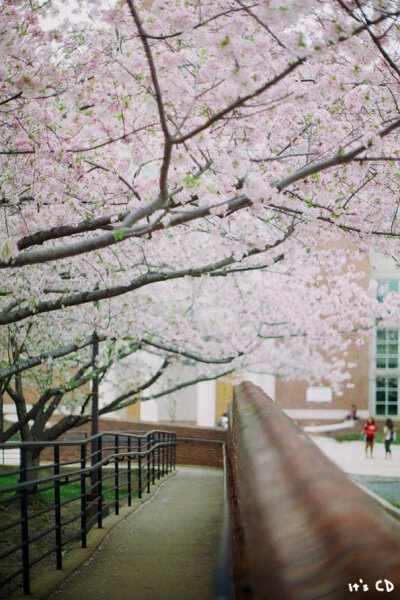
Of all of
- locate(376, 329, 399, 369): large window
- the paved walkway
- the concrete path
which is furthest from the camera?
Answer: locate(376, 329, 399, 369): large window

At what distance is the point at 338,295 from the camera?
20047 mm

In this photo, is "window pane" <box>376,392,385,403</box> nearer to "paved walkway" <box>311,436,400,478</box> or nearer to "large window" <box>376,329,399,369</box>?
"large window" <box>376,329,399,369</box>

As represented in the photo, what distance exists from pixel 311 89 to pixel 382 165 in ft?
5.52

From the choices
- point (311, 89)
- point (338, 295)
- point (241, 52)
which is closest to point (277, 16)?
point (241, 52)

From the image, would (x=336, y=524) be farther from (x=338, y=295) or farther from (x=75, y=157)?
(x=338, y=295)

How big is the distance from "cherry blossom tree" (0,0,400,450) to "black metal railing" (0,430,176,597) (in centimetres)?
155

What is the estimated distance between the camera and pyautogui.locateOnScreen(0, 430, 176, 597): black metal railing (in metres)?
5.04

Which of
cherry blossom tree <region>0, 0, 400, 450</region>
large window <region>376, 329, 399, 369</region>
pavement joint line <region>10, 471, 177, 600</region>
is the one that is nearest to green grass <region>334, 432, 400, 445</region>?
large window <region>376, 329, 399, 369</region>

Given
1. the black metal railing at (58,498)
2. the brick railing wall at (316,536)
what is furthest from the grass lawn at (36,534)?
the brick railing wall at (316,536)

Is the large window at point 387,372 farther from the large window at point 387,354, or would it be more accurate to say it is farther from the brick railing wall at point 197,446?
the brick railing wall at point 197,446

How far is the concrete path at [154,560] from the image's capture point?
5406mm

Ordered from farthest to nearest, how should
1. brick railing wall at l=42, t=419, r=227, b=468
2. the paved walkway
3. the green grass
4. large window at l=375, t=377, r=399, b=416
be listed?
large window at l=375, t=377, r=399, b=416 → the green grass → brick railing wall at l=42, t=419, r=227, b=468 → the paved walkway

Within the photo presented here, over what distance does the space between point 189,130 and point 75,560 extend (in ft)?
13.1

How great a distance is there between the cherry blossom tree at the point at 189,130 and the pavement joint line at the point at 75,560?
7.62 ft
